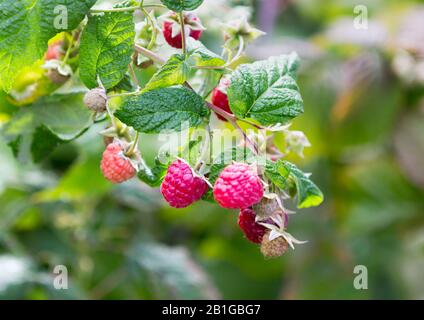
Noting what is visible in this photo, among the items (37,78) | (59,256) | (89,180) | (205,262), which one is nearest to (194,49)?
(37,78)

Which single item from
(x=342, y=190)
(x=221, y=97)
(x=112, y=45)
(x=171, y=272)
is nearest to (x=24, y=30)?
(x=112, y=45)

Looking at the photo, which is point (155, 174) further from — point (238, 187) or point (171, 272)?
point (171, 272)

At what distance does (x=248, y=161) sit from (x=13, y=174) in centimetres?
76

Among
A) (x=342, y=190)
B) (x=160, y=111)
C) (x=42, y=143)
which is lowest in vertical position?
(x=342, y=190)

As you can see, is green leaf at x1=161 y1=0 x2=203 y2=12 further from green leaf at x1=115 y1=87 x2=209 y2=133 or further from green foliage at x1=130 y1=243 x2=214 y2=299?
green foliage at x1=130 y1=243 x2=214 y2=299

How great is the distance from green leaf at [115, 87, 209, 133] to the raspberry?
51mm

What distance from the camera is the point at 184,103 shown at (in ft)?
1.83

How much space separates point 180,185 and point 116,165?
6 cm

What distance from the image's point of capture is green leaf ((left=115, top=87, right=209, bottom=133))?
55 cm

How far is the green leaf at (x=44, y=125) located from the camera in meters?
0.70

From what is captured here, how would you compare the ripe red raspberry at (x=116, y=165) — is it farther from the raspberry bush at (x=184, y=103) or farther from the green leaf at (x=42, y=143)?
the green leaf at (x=42, y=143)

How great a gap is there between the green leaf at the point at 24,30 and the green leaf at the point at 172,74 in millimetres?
79

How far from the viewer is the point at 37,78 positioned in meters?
0.69

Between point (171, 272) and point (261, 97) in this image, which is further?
point (171, 272)
